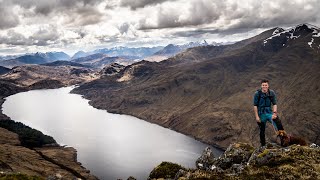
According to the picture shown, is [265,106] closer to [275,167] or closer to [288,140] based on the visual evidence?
[275,167]

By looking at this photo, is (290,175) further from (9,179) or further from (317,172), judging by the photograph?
(9,179)

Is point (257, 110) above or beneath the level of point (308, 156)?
above

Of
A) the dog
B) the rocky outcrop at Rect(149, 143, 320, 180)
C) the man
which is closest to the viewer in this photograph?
the rocky outcrop at Rect(149, 143, 320, 180)

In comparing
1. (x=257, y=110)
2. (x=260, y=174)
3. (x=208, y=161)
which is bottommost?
(x=208, y=161)

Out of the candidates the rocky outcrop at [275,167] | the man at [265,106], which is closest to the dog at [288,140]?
the rocky outcrop at [275,167]

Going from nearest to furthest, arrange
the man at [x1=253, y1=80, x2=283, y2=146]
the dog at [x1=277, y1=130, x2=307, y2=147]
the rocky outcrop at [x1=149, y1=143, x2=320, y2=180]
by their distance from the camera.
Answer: the rocky outcrop at [x1=149, y1=143, x2=320, y2=180]
the man at [x1=253, y1=80, x2=283, y2=146]
the dog at [x1=277, y1=130, x2=307, y2=147]

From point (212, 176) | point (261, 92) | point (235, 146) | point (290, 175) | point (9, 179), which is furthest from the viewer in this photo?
point (235, 146)

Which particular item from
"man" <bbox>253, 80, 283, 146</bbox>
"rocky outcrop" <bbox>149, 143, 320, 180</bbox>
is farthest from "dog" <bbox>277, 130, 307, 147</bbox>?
"man" <bbox>253, 80, 283, 146</bbox>

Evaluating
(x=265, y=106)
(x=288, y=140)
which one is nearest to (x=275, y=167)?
(x=265, y=106)

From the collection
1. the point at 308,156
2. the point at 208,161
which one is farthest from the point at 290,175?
the point at 208,161

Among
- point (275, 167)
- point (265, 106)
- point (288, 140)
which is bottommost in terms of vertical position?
point (275, 167)

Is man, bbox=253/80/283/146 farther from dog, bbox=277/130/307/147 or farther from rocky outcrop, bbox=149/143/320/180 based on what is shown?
dog, bbox=277/130/307/147
